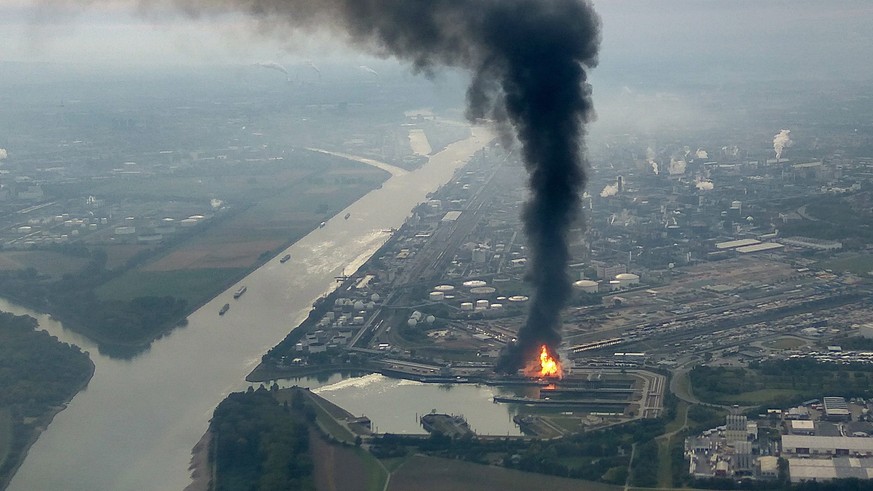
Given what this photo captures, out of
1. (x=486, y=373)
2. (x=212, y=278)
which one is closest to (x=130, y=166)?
(x=212, y=278)

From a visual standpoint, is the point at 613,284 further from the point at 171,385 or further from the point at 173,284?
the point at 171,385

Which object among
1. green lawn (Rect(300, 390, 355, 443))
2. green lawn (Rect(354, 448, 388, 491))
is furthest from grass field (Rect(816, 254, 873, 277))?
green lawn (Rect(354, 448, 388, 491))

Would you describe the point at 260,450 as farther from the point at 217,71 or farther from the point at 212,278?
the point at 217,71

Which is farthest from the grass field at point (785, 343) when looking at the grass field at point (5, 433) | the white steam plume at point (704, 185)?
the white steam plume at point (704, 185)

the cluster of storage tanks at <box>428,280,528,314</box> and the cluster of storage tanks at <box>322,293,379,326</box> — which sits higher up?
the cluster of storage tanks at <box>428,280,528,314</box>

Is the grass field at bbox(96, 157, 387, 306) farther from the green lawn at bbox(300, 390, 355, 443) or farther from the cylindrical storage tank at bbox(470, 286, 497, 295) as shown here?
the green lawn at bbox(300, 390, 355, 443)

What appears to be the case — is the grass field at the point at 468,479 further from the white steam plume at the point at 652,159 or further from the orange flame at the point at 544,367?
the white steam plume at the point at 652,159

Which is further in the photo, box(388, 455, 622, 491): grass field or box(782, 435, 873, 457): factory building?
box(782, 435, 873, 457): factory building
